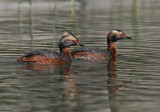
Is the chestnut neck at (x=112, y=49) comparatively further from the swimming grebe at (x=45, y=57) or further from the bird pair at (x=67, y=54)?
the swimming grebe at (x=45, y=57)

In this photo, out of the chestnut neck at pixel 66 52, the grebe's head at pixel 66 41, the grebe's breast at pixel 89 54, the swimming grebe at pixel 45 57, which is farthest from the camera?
the grebe's breast at pixel 89 54

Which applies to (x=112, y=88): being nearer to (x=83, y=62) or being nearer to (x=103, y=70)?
(x=103, y=70)

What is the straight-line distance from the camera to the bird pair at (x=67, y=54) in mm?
17984

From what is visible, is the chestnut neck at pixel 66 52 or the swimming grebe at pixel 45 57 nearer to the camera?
the swimming grebe at pixel 45 57

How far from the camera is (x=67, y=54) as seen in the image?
1961cm

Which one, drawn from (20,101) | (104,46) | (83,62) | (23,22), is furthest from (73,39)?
(23,22)

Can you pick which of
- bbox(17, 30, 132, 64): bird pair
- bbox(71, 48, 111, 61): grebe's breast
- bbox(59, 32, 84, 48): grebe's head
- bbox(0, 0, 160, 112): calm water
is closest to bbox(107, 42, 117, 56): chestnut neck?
bbox(17, 30, 132, 64): bird pair

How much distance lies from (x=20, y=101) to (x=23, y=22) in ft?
83.5

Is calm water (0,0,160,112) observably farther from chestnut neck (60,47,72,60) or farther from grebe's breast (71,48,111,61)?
grebe's breast (71,48,111,61)

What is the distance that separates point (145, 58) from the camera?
778 inches

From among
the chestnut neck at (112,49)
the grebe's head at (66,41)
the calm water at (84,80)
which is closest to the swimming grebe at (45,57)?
the grebe's head at (66,41)

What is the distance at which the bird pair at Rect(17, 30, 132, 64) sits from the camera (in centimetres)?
1798

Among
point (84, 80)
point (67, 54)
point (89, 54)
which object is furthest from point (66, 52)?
point (84, 80)

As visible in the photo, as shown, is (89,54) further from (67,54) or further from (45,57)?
(45,57)
